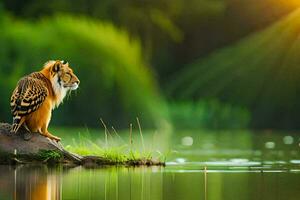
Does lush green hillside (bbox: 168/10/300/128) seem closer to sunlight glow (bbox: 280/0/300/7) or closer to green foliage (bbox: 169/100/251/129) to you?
green foliage (bbox: 169/100/251/129)

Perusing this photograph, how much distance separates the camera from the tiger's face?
13.9m

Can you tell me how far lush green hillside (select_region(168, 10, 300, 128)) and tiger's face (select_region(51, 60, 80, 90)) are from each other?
20.2 m

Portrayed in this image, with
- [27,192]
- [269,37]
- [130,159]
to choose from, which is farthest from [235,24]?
[27,192]

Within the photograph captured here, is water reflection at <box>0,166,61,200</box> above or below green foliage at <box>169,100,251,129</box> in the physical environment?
below

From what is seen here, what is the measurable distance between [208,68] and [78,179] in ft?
90.7

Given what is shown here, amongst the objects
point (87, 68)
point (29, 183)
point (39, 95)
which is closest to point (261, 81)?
point (87, 68)

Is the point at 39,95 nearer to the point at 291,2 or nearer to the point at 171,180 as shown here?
the point at 171,180

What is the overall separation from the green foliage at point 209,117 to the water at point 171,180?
1636 cm

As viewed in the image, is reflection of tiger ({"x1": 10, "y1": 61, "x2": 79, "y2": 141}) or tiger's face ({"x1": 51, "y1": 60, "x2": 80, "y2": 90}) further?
tiger's face ({"x1": 51, "y1": 60, "x2": 80, "y2": 90})

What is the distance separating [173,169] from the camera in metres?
13.4

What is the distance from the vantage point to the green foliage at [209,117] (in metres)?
32.4

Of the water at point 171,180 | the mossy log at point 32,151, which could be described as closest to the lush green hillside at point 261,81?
the water at point 171,180

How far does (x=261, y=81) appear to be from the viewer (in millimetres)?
35938

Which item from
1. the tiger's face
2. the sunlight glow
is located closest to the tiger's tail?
the tiger's face
